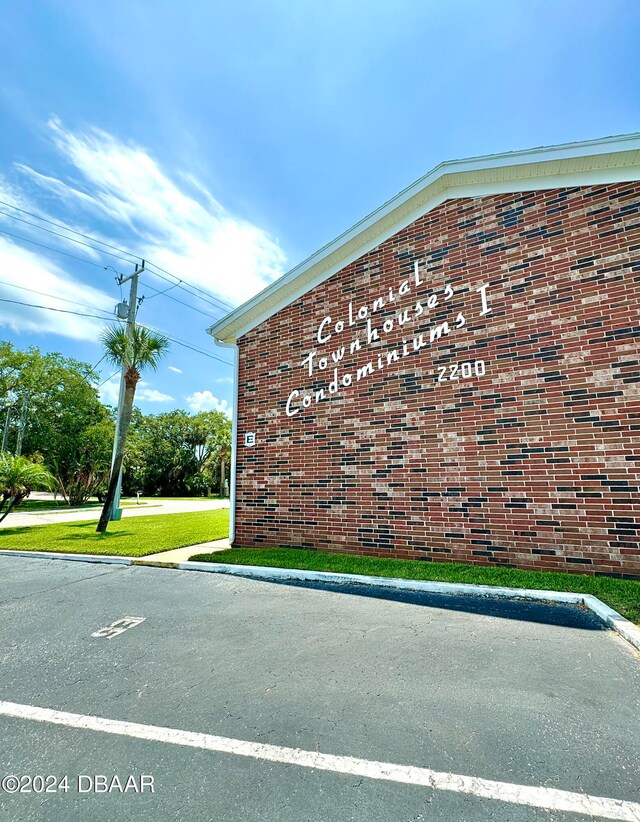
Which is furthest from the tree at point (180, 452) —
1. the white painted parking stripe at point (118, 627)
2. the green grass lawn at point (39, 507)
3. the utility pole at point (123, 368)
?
the white painted parking stripe at point (118, 627)

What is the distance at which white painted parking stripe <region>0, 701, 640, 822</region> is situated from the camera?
1957 mm

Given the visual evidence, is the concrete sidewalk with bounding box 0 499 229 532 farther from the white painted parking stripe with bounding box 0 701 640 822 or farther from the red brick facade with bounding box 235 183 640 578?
the white painted parking stripe with bounding box 0 701 640 822

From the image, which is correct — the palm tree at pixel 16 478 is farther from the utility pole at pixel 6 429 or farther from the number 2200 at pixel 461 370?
the number 2200 at pixel 461 370

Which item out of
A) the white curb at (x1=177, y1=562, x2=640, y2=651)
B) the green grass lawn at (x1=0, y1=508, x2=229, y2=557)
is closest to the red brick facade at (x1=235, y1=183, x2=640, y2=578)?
the white curb at (x1=177, y1=562, x2=640, y2=651)

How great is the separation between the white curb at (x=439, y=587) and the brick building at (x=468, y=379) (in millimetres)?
1174

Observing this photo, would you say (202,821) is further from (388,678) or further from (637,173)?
(637,173)

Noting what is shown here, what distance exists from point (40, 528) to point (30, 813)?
41.9ft

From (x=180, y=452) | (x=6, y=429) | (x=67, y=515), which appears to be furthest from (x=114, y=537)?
(x=180, y=452)

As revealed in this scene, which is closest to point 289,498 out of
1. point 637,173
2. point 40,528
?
point 637,173

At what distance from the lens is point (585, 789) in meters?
2.05

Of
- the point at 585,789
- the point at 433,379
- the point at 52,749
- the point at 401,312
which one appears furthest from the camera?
the point at 401,312

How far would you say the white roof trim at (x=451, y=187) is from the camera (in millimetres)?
6289

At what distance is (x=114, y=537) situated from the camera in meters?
10.7

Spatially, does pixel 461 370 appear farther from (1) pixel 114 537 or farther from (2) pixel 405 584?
(1) pixel 114 537
